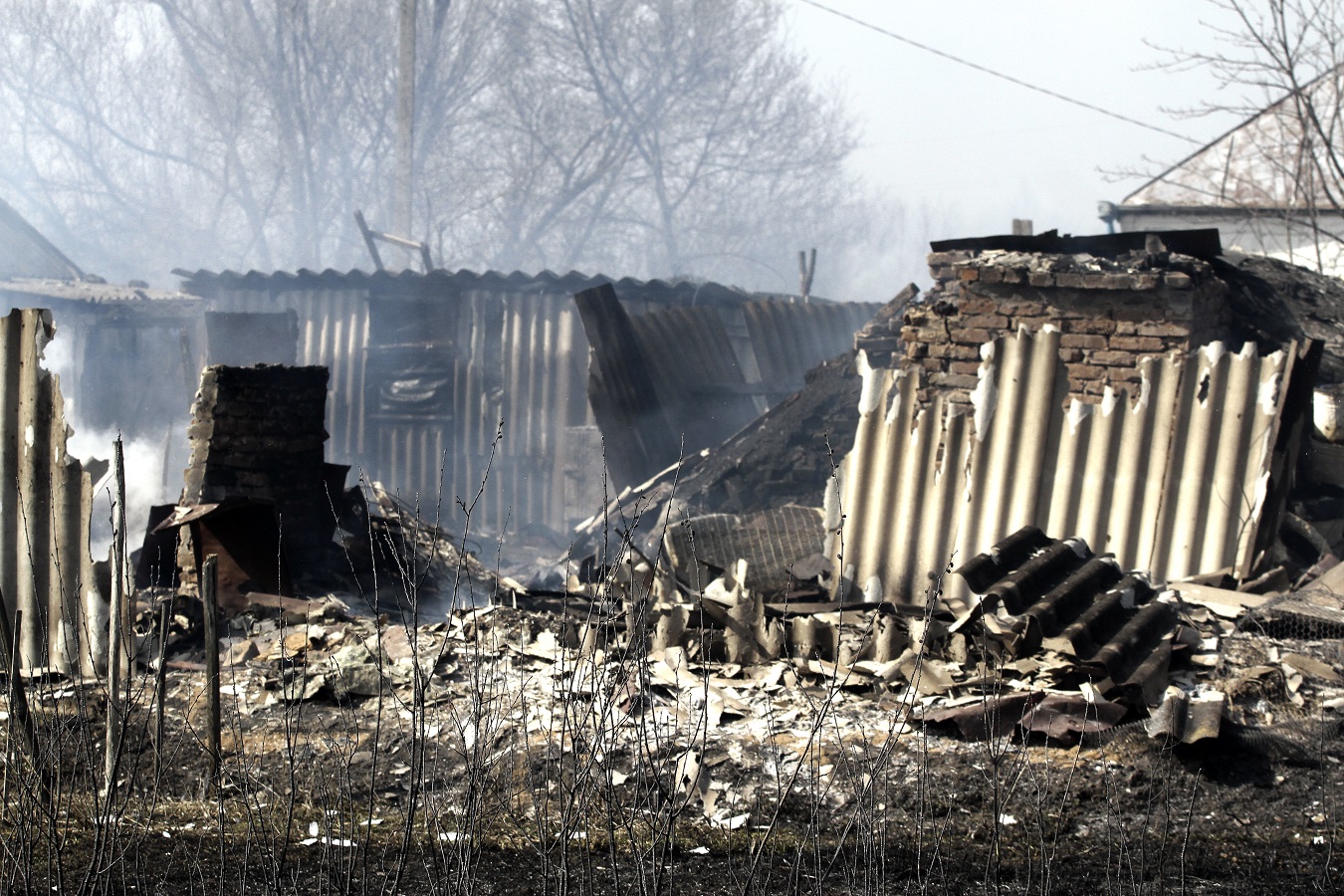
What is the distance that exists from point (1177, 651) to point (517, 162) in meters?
29.5

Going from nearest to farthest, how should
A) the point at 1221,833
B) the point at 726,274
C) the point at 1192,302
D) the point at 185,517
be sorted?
the point at 1221,833 < the point at 185,517 < the point at 1192,302 < the point at 726,274

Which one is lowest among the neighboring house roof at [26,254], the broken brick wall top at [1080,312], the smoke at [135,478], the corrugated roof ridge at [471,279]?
the smoke at [135,478]

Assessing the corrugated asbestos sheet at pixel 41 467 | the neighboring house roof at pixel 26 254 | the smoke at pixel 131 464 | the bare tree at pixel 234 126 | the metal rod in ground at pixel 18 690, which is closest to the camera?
the metal rod in ground at pixel 18 690

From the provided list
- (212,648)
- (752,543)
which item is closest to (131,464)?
(752,543)

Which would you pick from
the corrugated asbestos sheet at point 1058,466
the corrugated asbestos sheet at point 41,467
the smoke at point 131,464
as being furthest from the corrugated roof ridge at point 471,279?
the corrugated asbestos sheet at point 41,467

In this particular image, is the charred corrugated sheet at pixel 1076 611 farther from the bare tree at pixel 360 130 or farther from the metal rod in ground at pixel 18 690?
the bare tree at pixel 360 130

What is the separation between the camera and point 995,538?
7.08 m

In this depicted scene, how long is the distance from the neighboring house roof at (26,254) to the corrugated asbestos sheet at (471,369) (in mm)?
4571

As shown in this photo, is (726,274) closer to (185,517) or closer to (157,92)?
(157,92)

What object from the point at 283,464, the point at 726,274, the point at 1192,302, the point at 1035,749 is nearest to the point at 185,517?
the point at 283,464

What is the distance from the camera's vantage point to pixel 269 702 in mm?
5379

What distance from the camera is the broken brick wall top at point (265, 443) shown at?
738cm

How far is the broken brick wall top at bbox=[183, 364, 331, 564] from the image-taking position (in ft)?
24.2

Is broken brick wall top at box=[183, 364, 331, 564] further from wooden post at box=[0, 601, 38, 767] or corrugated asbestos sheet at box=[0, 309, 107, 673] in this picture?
wooden post at box=[0, 601, 38, 767]
